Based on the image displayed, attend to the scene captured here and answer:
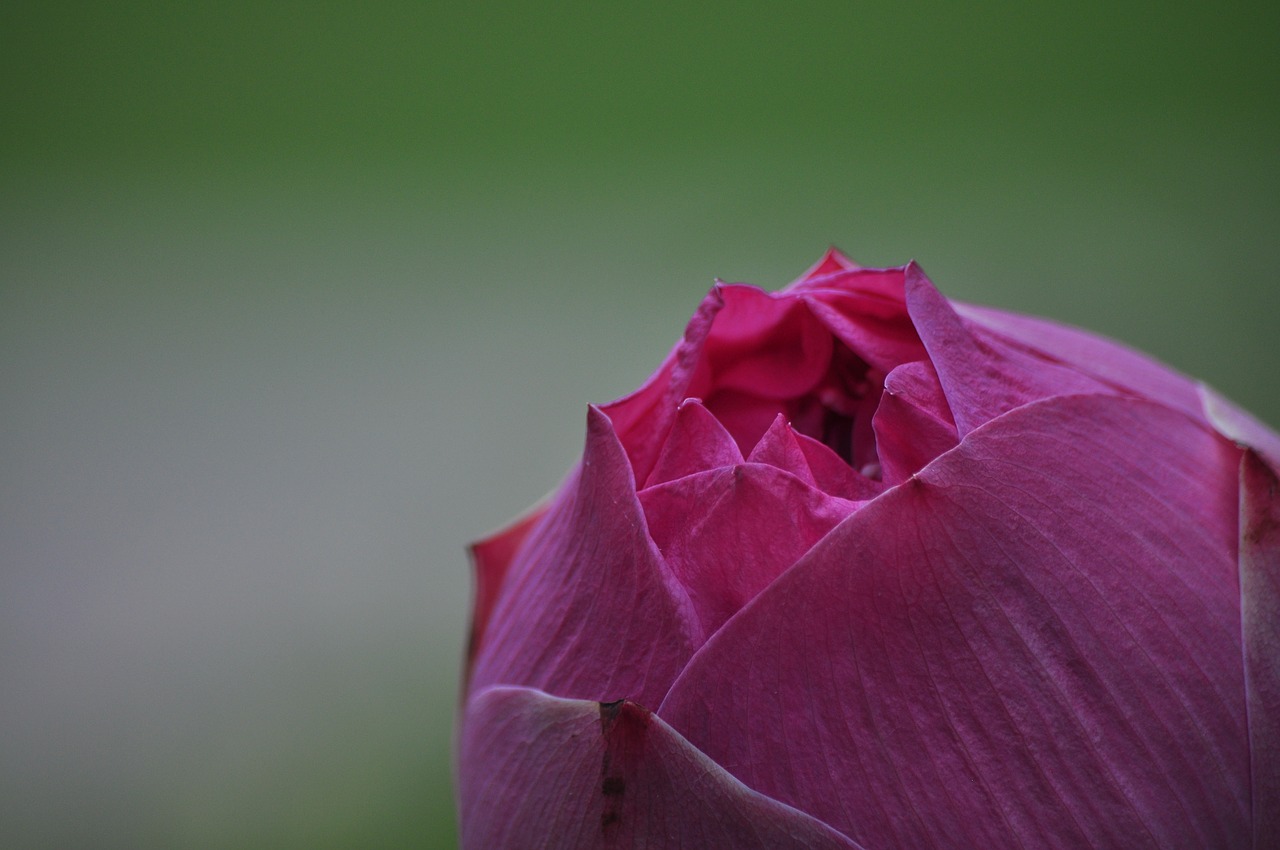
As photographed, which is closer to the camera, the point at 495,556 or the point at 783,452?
the point at 783,452

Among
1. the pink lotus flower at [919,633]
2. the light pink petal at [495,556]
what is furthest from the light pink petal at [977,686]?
the light pink petal at [495,556]

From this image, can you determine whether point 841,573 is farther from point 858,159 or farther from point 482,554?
point 858,159

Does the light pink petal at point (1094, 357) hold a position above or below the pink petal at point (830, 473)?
above

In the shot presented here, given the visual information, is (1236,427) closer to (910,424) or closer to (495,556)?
(910,424)

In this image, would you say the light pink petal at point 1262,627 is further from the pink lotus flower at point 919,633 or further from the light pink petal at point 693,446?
the light pink petal at point 693,446

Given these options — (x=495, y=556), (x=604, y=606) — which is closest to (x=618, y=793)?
(x=604, y=606)
